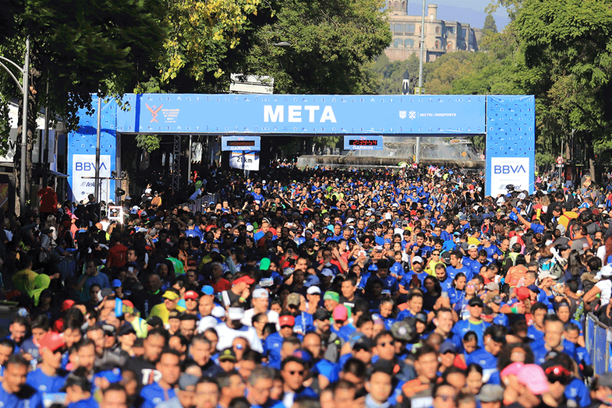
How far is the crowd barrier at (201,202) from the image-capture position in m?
29.2

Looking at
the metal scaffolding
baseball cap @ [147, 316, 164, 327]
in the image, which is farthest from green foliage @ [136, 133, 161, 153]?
baseball cap @ [147, 316, 164, 327]

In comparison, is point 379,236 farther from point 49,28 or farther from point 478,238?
point 49,28

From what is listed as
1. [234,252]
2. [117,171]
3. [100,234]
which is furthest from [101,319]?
[117,171]

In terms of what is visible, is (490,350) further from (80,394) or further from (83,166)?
(83,166)

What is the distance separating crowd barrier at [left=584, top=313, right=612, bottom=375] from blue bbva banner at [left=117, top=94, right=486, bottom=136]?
19.6 m

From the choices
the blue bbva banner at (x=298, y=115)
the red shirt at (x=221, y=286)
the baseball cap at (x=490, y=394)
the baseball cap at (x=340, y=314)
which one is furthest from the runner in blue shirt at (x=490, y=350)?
the blue bbva banner at (x=298, y=115)

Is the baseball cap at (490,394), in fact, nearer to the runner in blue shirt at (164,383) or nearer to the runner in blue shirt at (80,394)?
the runner in blue shirt at (164,383)

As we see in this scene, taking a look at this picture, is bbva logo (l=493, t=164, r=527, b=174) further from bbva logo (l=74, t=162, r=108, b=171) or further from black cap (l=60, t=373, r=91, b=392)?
black cap (l=60, t=373, r=91, b=392)

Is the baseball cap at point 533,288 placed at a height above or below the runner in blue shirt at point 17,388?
above

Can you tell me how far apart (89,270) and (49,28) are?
7.54 meters

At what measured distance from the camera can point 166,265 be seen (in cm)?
1341

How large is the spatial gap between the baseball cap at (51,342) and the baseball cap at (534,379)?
13.2ft

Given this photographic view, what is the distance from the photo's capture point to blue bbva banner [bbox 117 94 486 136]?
1202 inches

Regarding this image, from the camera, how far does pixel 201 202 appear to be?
31344 millimetres
